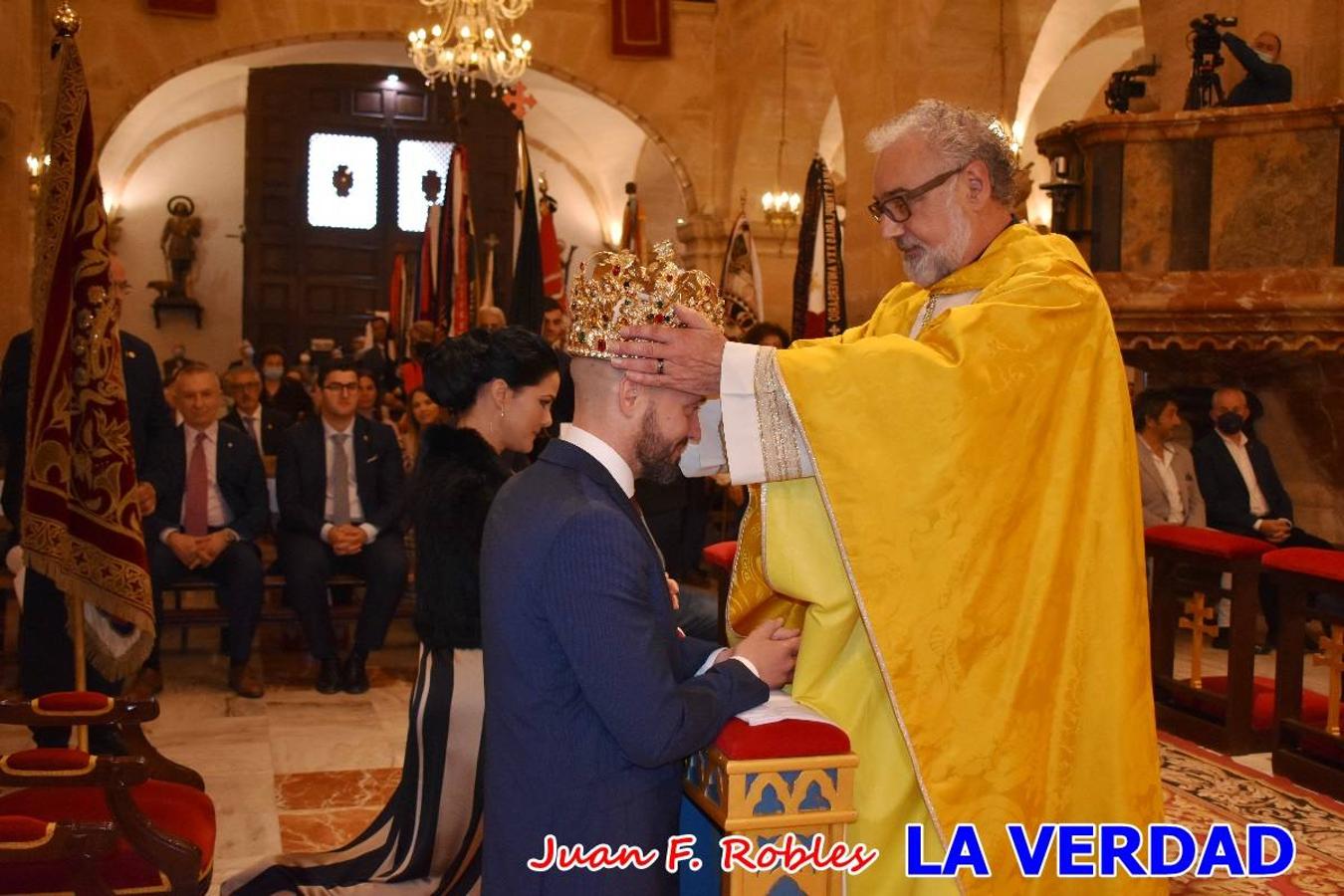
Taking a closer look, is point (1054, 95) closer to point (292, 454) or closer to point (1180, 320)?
point (1180, 320)

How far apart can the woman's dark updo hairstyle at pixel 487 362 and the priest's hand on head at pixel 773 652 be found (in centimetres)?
147

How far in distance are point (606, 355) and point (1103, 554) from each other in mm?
1026

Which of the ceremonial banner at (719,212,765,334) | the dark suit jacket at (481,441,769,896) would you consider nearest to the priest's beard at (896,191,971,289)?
the dark suit jacket at (481,441,769,896)

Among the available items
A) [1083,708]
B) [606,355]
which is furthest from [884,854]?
[606,355]

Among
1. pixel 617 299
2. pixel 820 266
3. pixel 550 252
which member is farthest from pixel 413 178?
pixel 617 299

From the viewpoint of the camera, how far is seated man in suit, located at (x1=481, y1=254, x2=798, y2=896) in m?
1.99

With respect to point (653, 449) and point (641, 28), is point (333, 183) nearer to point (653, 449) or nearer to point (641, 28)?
point (641, 28)

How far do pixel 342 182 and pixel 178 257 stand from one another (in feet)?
7.75

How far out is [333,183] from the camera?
61.1 feet

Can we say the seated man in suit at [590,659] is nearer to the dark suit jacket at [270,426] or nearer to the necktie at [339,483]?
the necktie at [339,483]

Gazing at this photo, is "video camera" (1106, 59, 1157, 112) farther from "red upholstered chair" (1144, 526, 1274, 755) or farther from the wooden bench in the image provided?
the wooden bench

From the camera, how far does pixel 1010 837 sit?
247 cm

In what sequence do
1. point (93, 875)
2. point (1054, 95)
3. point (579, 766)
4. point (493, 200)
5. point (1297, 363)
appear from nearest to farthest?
point (579, 766), point (93, 875), point (1297, 363), point (1054, 95), point (493, 200)

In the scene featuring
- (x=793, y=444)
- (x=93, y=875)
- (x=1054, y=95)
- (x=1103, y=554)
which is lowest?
(x=93, y=875)
